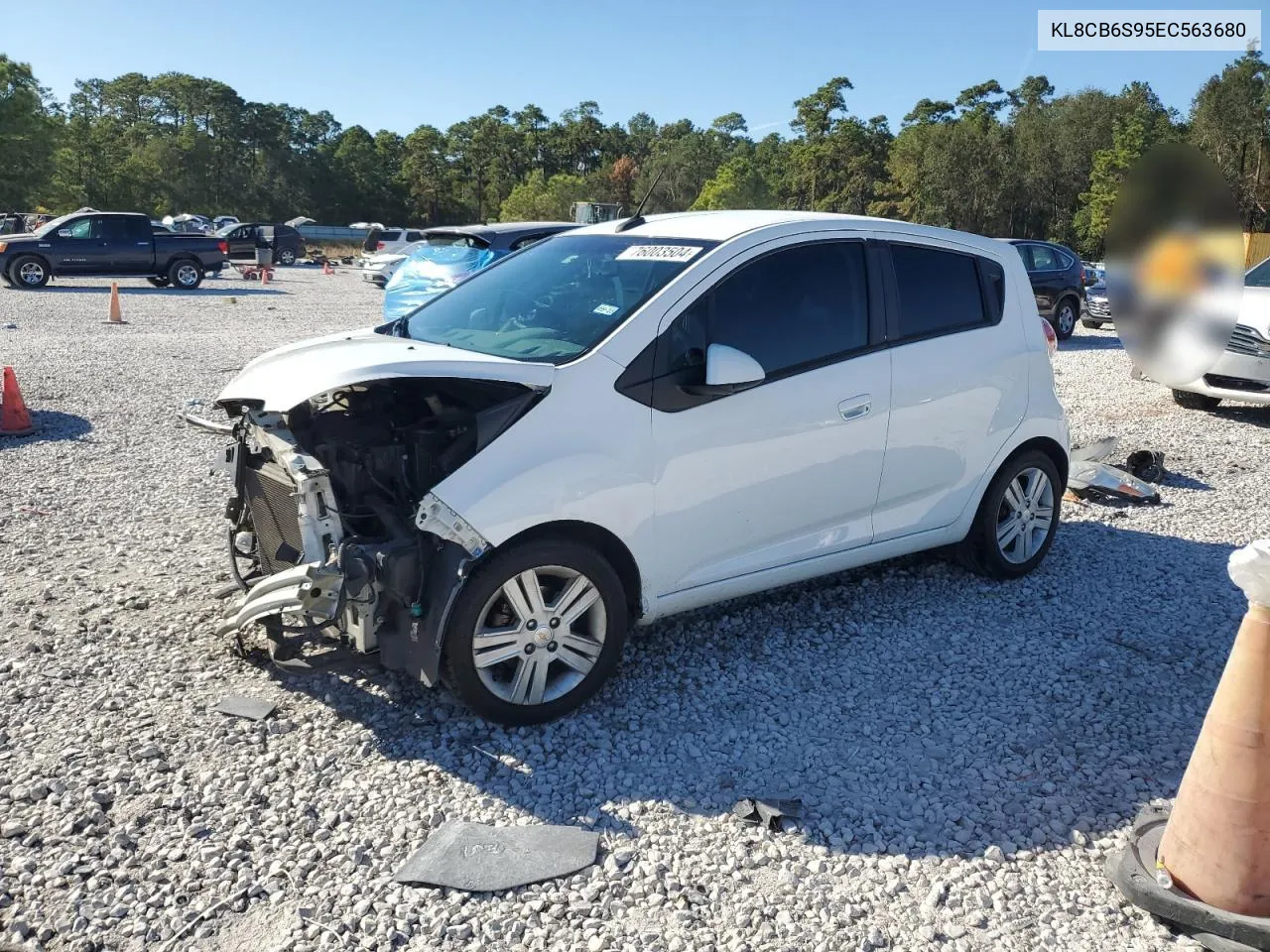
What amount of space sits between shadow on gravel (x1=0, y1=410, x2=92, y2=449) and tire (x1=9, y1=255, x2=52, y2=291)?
55.1 ft

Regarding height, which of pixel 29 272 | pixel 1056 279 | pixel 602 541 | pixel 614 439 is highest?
pixel 29 272

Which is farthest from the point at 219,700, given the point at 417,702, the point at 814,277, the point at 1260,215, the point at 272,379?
the point at 1260,215

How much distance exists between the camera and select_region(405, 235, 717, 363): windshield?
434cm

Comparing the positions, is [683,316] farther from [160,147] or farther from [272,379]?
[160,147]

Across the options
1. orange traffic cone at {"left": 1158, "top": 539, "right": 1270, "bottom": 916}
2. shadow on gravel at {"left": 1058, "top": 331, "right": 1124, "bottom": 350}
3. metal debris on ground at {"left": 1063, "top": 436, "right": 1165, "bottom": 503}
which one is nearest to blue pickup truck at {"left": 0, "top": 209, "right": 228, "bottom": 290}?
shadow on gravel at {"left": 1058, "top": 331, "right": 1124, "bottom": 350}

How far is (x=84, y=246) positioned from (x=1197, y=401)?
23.5 meters

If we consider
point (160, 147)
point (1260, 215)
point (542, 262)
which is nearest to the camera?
point (1260, 215)

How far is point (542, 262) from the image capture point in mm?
5129

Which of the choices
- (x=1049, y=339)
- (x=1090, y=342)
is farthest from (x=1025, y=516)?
(x=1090, y=342)

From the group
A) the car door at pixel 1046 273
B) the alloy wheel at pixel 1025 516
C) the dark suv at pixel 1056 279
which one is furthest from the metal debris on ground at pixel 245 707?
the car door at pixel 1046 273

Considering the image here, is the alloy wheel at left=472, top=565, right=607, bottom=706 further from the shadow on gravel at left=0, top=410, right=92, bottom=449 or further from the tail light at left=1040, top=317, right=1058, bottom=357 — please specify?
the shadow on gravel at left=0, top=410, right=92, bottom=449

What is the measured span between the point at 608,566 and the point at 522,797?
94cm

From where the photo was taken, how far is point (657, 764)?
3.79 m

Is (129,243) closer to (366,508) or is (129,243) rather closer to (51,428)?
(51,428)
